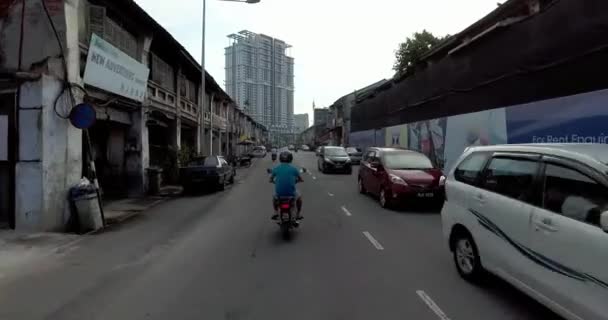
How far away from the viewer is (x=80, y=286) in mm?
6074

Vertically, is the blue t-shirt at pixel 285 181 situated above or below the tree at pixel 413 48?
below

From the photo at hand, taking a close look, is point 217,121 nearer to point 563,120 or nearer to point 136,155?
point 136,155

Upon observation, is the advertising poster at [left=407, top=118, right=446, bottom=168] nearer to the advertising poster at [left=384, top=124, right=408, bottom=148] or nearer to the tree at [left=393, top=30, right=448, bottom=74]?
the advertising poster at [left=384, top=124, right=408, bottom=148]

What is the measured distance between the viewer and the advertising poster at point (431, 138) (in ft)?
74.7

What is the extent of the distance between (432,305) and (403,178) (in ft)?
24.8

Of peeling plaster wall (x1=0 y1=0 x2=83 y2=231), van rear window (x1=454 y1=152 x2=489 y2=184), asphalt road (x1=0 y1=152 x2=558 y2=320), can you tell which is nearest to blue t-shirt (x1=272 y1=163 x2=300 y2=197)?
asphalt road (x1=0 y1=152 x2=558 y2=320)

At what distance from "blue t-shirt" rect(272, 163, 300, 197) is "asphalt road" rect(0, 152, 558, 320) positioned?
88 centimetres

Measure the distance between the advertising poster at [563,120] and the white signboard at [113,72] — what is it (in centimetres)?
1227

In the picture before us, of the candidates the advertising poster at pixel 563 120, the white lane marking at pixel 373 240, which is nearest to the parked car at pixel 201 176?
the white lane marking at pixel 373 240

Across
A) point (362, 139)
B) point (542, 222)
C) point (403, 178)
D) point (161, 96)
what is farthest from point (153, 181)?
point (362, 139)

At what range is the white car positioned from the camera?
3762 millimetres

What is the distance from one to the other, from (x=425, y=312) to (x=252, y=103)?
3338 inches

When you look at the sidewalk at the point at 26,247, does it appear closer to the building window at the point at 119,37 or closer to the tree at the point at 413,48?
the building window at the point at 119,37

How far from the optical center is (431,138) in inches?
967
